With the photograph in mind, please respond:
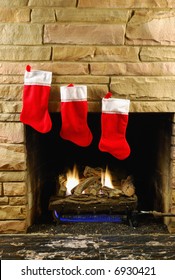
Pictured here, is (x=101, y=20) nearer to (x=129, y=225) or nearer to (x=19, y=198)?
(x=19, y=198)

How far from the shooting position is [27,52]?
1.85 metres

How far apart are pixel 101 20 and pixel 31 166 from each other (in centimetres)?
108

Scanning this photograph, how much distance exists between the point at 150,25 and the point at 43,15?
26.5 inches

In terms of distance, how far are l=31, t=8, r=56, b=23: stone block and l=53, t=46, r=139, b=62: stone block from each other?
18 centimetres

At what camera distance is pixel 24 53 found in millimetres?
1850

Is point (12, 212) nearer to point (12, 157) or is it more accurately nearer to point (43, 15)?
point (12, 157)

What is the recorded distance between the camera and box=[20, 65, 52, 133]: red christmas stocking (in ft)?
5.98

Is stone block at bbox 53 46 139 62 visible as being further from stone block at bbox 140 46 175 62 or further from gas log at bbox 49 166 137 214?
gas log at bbox 49 166 137 214

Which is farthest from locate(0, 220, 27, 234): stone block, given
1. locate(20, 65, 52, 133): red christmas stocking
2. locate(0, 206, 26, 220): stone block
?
locate(20, 65, 52, 133): red christmas stocking

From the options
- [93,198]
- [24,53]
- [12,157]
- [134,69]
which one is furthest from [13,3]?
[93,198]

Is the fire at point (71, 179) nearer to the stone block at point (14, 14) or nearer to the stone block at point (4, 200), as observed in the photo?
the stone block at point (4, 200)

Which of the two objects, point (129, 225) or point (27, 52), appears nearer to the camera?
point (27, 52)
